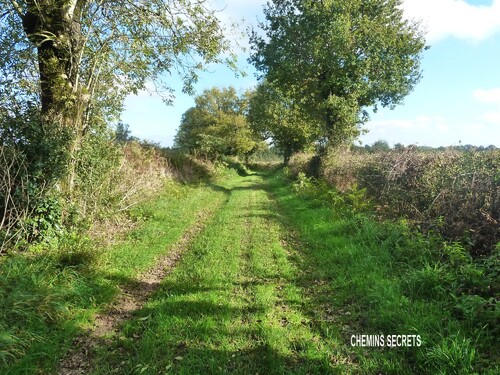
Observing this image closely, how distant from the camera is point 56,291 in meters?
5.08

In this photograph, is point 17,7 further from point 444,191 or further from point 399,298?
point 444,191

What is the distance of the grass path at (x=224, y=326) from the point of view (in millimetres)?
3863

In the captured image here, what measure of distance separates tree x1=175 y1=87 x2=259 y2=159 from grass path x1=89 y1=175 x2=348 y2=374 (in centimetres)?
2984

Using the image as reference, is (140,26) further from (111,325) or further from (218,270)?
(111,325)

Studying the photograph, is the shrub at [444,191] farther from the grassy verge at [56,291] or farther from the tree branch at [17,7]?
the tree branch at [17,7]

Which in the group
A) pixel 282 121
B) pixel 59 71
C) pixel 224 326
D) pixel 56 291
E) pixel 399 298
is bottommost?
→ pixel 224 326

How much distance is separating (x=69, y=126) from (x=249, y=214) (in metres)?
7.01

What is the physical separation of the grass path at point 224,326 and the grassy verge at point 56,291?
759mm

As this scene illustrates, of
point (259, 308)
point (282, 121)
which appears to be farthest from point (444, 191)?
point (282, 121)

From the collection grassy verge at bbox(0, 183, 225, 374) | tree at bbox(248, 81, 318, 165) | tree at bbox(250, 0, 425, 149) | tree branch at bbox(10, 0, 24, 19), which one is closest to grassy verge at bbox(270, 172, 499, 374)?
grassy verge at bbox(0, 183, 225, 374)

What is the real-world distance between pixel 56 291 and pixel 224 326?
9.44 feet

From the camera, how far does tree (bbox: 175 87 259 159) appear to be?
4238 cm

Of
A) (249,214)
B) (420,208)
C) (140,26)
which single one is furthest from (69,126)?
(420,208)

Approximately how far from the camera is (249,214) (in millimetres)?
12508
